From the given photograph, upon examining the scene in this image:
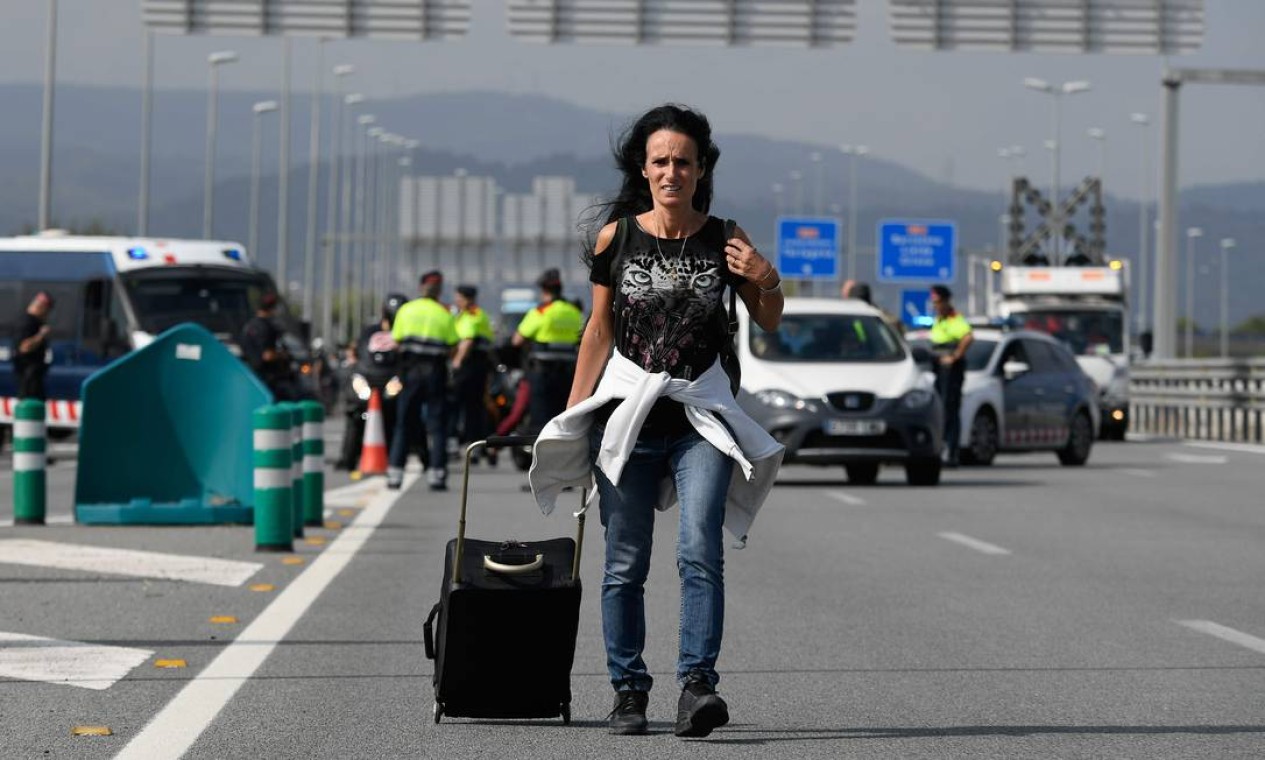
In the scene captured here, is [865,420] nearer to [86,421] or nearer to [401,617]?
[86,421]

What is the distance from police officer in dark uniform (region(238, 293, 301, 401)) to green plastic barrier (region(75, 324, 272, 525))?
9.70 metres

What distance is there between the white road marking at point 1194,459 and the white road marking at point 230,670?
16250 mm

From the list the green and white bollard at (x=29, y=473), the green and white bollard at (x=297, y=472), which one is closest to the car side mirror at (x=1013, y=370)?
the green and white bollard at (x=297, y=472)

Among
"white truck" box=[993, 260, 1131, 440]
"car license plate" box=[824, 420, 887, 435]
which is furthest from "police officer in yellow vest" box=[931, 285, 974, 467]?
"white truck" box=[993, 260, 1131, 440]

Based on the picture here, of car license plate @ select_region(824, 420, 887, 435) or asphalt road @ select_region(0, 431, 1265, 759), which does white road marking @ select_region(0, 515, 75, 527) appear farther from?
car license plate @ select_region(824, 420, 887, 435)

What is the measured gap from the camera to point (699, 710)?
7.46m

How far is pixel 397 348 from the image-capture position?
22.1 metres

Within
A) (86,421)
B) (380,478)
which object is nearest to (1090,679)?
(86,421)

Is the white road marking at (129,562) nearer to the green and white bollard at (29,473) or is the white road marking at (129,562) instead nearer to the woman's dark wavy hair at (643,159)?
the green and white bollard at (29,473)

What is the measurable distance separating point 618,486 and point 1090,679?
243cm

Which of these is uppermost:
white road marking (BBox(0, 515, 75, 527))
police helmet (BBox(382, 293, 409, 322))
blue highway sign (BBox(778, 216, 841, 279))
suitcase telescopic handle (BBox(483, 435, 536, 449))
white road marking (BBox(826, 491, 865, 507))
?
blue highway sign (BBox(778, 216, 841, 279))

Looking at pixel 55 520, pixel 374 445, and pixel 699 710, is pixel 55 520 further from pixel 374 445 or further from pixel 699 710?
pixel 699 710

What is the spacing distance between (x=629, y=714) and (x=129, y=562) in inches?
271

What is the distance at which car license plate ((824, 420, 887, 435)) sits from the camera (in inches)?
917
